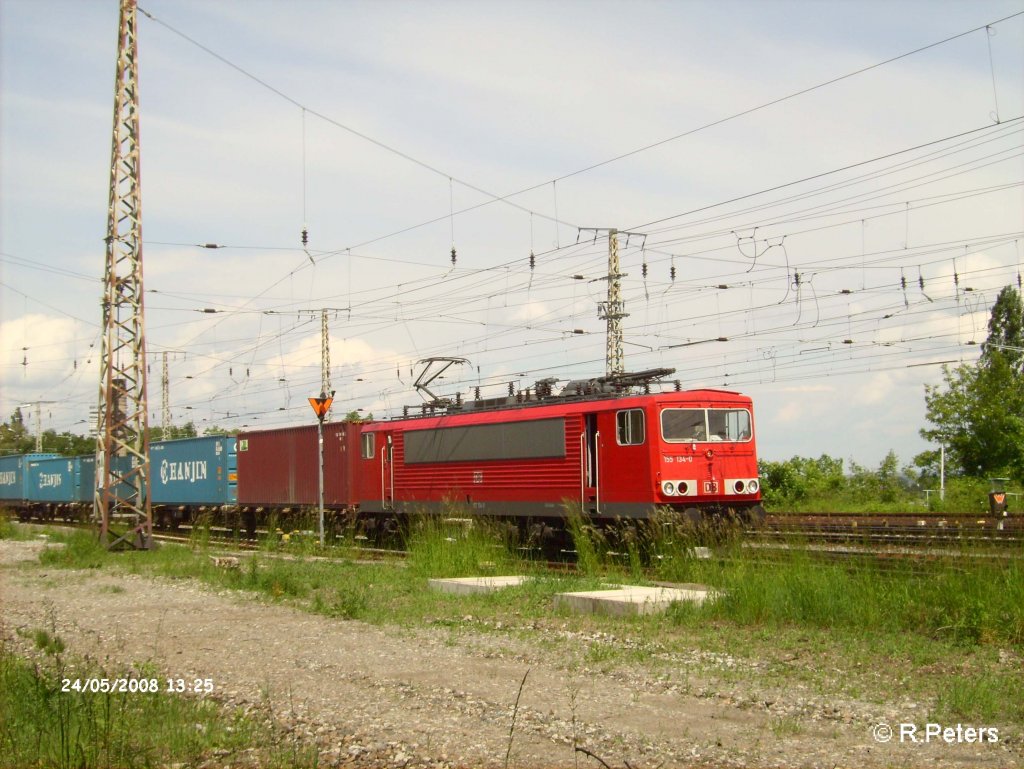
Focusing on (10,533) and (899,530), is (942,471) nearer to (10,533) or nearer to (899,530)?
(899,530)

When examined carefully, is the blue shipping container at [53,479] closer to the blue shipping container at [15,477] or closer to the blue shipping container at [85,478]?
the blue shipping container at [85,478]

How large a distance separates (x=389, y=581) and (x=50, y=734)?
28.1 ft

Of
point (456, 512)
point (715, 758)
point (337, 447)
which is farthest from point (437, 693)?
point (337, 447)

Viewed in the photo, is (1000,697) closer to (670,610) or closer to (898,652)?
(898,652)

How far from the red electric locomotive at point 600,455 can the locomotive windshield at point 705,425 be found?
0.7 inches

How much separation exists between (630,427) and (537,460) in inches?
96.2

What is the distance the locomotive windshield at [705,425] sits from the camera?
1802 centimetres

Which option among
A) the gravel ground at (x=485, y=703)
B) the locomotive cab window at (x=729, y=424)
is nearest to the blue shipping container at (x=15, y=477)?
the locomotive cab window at (x=729, y=424)

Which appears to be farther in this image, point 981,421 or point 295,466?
point 981,421

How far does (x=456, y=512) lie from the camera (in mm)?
20562

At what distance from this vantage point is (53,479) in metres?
43.5

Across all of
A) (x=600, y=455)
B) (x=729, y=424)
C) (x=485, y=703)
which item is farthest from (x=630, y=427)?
(x=485, y=703)

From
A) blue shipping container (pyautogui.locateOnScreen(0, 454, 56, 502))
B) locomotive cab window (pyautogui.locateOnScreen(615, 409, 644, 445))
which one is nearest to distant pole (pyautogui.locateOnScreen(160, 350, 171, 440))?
blue shipping container (pyautogui.locateOnScreen(0, 454, 56, 502))

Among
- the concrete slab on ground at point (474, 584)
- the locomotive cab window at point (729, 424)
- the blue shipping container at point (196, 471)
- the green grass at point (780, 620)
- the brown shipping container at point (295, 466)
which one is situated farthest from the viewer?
the blue shipping container at point (196, 471)
